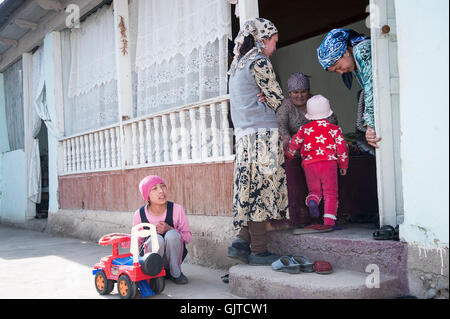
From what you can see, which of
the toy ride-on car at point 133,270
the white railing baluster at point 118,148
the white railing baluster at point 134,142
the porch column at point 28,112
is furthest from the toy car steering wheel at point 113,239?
the porch column at point 28,112

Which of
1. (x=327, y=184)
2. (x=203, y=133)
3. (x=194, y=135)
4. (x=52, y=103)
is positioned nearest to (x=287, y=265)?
(x=327, y=184)

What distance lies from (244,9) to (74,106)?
4.22 meters

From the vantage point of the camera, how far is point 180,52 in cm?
487

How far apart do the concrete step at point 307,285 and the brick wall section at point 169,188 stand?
106 centimetres

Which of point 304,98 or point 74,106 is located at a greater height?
point 74,106

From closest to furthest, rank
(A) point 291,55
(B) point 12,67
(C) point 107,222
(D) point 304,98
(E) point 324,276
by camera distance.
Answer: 1. (E) point 324,276
2. (D) point 304,98
3. (C) point 107,222
4. (A) point 291,55
5. (B) point 12,67

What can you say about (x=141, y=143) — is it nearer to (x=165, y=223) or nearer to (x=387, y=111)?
(x=165, y=223)

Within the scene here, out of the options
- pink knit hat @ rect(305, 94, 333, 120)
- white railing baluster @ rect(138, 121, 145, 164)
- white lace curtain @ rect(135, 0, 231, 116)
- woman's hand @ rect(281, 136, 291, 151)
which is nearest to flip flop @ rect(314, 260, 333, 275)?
woman's hand @ rect(281, 136, 291, 151)

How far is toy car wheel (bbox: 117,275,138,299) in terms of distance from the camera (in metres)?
3.03

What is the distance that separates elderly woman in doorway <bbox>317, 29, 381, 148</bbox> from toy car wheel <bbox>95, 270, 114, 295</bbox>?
2.15 meters

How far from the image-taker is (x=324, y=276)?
278 cm

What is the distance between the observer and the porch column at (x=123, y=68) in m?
5.56
